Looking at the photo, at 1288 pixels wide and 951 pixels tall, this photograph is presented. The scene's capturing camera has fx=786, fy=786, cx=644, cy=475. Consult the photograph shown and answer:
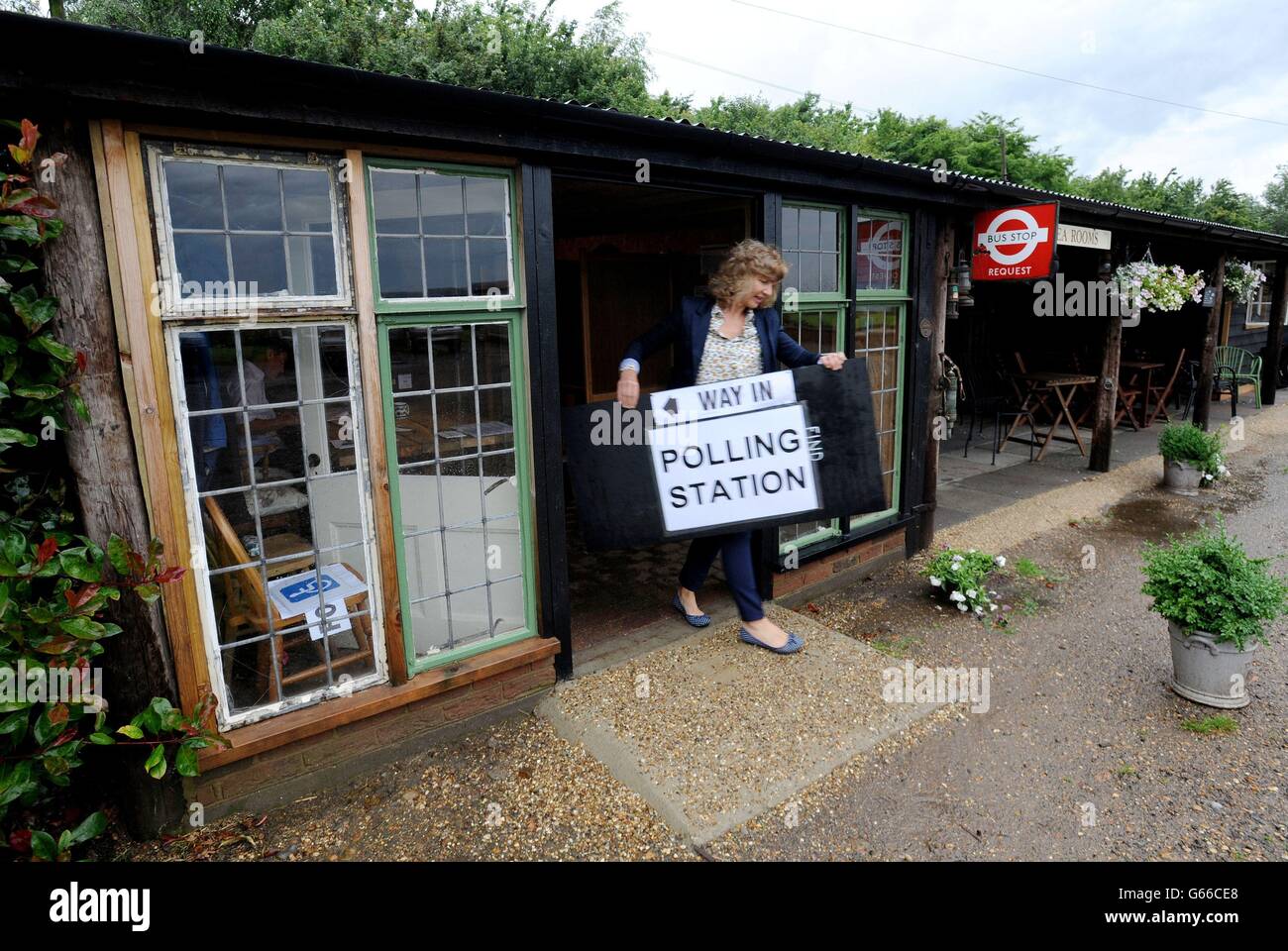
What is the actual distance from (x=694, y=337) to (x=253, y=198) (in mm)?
2069

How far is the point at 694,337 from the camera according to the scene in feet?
13.3

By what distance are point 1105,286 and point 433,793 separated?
8473 mm

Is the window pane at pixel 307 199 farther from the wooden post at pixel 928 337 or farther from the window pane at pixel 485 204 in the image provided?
the wooden post at pixel 928 337

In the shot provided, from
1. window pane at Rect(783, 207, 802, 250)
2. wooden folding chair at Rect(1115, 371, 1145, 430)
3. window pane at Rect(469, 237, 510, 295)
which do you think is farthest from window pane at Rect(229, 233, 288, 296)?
wooden folding chair at Rect(1115, 371, 1145, 430)

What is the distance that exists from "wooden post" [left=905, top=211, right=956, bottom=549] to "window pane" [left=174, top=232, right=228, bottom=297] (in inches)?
184

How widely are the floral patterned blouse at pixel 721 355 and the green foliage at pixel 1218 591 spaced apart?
7.70ft

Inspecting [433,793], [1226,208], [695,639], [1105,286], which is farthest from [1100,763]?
[1226,208]

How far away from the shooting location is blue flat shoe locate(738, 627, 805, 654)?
14.6ft

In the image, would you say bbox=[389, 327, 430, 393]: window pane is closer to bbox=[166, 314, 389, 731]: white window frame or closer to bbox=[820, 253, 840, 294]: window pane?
bbox=[166, 314, 389, 731]: white window frame

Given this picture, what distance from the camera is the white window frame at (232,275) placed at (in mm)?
2734

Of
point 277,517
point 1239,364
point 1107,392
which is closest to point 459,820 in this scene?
point 277,517

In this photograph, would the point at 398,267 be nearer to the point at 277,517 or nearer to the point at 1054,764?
the point at 277,517

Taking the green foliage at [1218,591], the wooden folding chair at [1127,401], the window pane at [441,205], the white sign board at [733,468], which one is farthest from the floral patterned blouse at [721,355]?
the wooden folding chair at [1127,401]

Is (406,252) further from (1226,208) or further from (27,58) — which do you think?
(1226,208)
